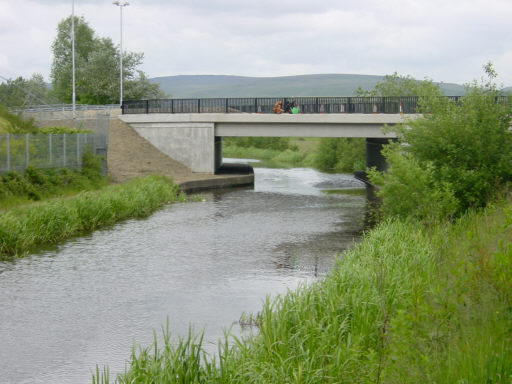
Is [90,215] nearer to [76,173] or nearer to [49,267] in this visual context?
[49,267]

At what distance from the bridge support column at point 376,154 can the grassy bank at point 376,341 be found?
3504 centimetres

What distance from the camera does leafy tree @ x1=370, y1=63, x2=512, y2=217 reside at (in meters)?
20.2

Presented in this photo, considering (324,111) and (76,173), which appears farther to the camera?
(324,111)

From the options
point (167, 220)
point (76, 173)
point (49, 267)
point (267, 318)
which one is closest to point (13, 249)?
point (49, 267)

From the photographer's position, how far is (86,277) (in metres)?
16.2

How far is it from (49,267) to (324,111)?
29.5 metres

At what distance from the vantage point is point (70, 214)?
2234cm

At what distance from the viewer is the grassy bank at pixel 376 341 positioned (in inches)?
285

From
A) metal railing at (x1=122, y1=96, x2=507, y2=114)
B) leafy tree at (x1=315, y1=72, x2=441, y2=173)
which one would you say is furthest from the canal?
leafy tree at (x1=315, y1=72, x2=441, y2=173)

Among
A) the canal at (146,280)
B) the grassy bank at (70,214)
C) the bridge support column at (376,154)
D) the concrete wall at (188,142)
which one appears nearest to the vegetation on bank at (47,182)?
the grassy bank at (70,214)

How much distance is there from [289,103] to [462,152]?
25219 millimetres

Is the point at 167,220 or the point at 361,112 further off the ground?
the point at 361,112

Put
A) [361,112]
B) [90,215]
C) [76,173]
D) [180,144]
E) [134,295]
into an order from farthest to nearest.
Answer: [180,144], [361,112], [76,173], [90,215], [134,295]

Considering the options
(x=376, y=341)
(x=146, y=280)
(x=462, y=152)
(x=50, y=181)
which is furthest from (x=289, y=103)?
(x=376, y=341)
